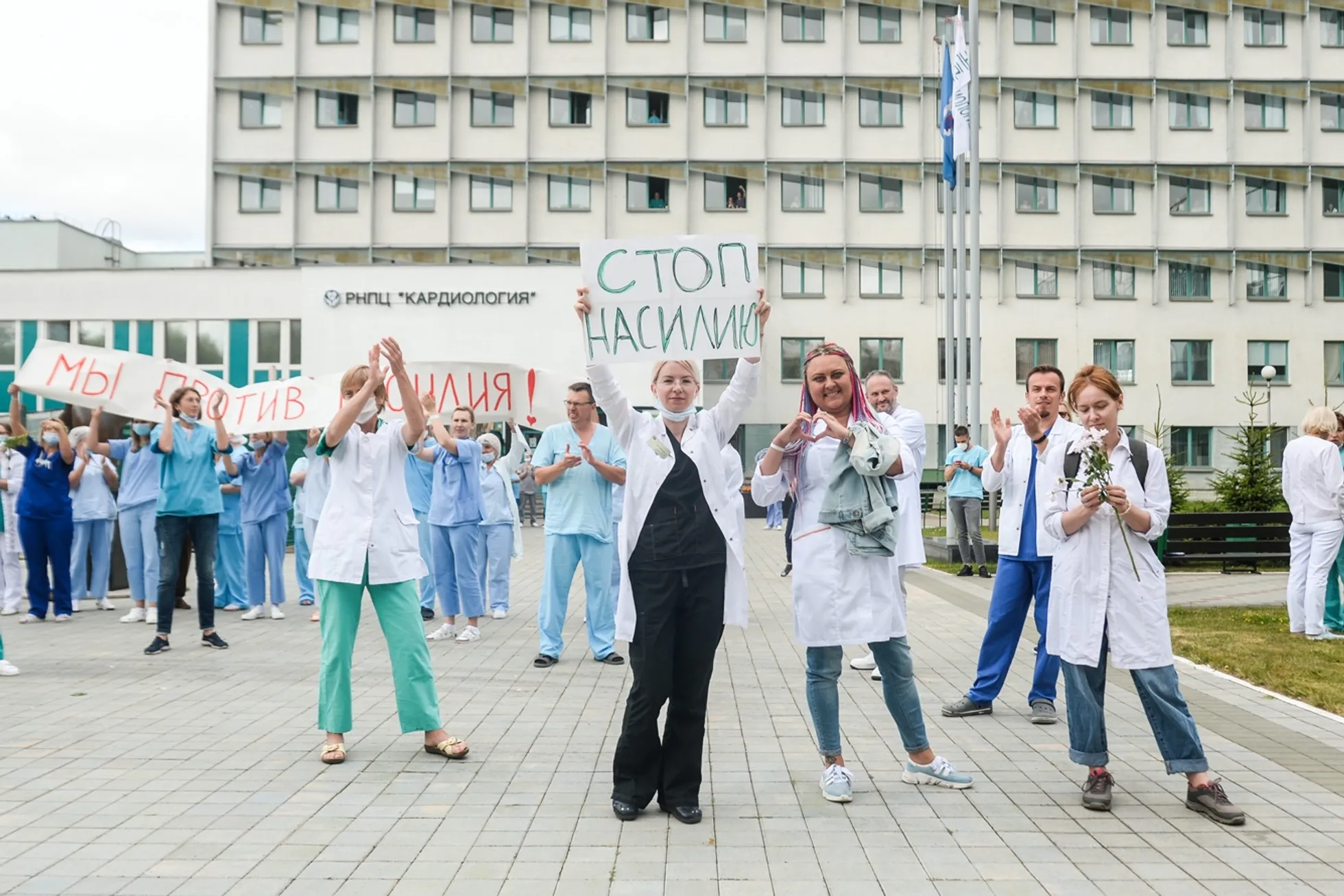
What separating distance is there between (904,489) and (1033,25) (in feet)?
152

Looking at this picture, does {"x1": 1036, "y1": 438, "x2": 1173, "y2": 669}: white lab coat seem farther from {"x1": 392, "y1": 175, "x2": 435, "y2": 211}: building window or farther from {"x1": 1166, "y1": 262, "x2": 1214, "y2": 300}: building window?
{"x1": 1166, "y1": 262, "x2": 1214, "y2": 300}: building window

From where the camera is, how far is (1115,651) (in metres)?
5.46

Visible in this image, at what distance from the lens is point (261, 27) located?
158ft

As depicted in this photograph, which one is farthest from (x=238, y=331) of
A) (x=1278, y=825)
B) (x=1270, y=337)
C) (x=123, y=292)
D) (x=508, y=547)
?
(x=1278, y=825)

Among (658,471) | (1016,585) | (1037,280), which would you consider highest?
(1037,280)

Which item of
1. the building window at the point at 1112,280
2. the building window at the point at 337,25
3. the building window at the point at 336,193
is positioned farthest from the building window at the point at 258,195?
the building window at the point at 1112,280

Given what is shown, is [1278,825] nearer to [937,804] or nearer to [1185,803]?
[1185,803]

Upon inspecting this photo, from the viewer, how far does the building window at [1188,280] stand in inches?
1945

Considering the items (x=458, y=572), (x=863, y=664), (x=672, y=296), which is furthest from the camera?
(x=458, y=572)

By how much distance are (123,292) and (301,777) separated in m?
42.1

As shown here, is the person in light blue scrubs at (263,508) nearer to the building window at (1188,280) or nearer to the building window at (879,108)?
the building window at (879,108)

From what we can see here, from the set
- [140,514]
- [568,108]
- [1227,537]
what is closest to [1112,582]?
[140,514]

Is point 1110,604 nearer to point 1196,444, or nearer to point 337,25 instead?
point 1196,444

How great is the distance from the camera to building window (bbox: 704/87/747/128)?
159 ft
